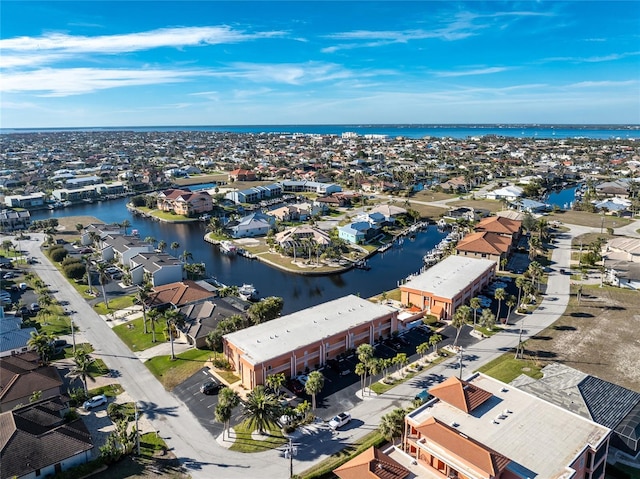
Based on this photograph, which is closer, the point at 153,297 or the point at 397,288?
the point at 153,297

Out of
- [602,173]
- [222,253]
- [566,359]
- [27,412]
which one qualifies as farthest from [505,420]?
[602,173]

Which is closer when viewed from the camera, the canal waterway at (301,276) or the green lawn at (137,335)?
the green lawn at (137,335)

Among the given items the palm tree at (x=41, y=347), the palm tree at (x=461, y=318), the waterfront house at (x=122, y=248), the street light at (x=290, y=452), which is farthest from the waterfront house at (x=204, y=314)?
the palm tree at (x=461, y=318)

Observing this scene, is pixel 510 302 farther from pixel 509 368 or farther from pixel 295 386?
pixel 295 386

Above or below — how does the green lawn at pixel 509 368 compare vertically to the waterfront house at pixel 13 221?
below

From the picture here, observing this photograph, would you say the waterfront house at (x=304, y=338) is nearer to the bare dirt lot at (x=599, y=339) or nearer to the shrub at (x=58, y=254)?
the bare dirt lot at (x=599, y=339)

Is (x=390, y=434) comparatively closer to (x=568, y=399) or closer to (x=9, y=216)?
(x=568, y=399)

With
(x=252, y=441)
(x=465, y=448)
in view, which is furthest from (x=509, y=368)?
(x=252, y=441)
